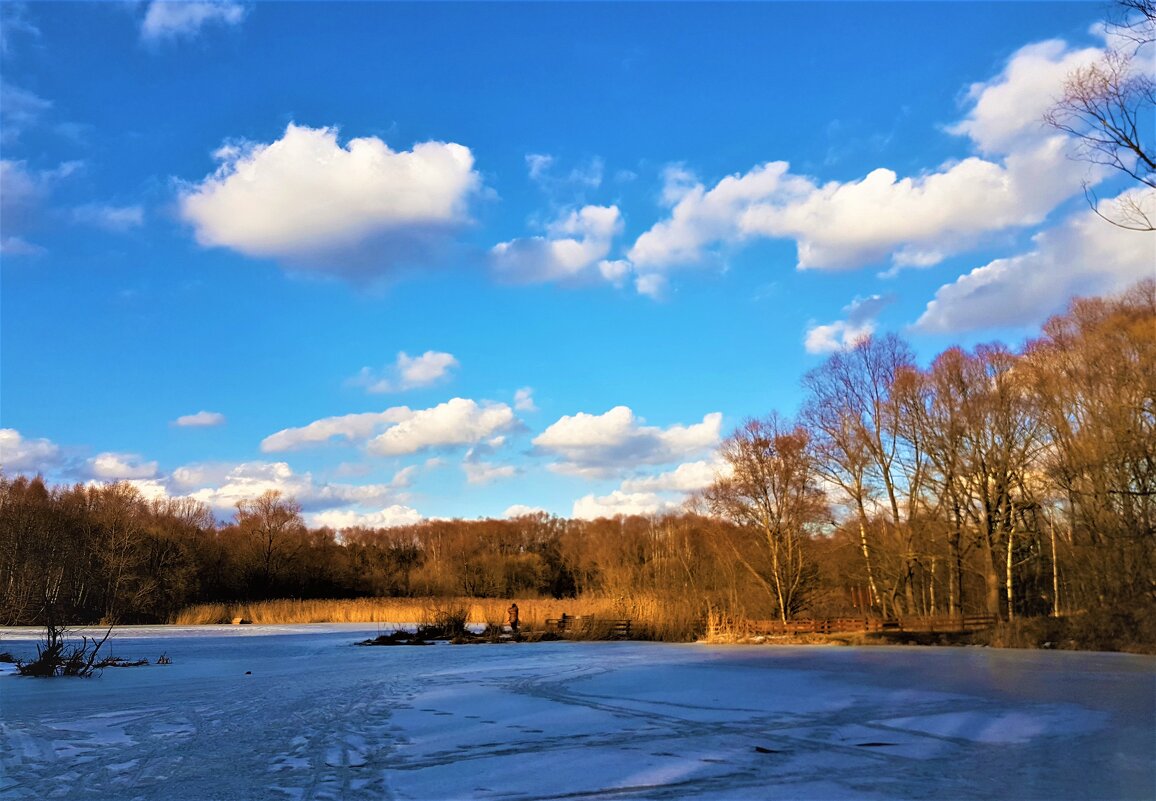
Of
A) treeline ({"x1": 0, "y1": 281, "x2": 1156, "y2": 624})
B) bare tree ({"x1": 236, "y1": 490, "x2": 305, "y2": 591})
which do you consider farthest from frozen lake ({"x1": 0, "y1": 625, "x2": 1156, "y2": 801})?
bare tree ({"x1": 236, "y1": 490, "x2": 305, "y2": 591})

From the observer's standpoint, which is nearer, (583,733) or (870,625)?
(583,733)

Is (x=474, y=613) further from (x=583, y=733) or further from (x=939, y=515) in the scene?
(x=583, y=733)

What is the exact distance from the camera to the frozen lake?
17.9 ft

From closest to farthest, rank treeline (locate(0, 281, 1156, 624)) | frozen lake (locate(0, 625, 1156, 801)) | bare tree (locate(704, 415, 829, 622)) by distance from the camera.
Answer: frozen lake (locate(0, 625, 1156, 801)), treeline (locate(0, 281, 1156, 624)), bare tree (locate(704, 415, 829, 622))

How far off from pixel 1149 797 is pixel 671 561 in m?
24.8

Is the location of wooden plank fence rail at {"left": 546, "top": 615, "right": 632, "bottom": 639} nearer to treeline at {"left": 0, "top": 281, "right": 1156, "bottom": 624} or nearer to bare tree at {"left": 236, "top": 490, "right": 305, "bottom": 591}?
treeline at {"left": 0, "top": 281, "right": 1156, "bottom": 624}

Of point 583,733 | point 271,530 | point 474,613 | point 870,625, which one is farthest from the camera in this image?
point 271,530

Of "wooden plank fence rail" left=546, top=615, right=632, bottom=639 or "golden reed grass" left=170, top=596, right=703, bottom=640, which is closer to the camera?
"wooden plank fence rail" left=546, top=615, right=632, bottom=639

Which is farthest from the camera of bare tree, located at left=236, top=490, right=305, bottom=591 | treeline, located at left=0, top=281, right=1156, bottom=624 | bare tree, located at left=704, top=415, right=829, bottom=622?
bare tree, located at left=236, top=490, right=305, bottom=591

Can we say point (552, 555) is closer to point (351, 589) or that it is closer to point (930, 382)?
point (351, 589)

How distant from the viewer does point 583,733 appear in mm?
7520

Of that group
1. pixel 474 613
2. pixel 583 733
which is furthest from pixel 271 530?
pixel 583 733

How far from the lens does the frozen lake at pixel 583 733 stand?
17.9ft

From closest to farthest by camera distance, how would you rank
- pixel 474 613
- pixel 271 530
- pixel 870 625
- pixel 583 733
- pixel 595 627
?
1. pixel 583 733
2. pixel 870 625
3. pixel 595 627
4. pixel 474 613
5. pixel 271 530
